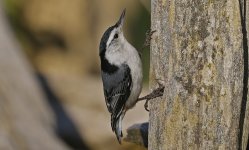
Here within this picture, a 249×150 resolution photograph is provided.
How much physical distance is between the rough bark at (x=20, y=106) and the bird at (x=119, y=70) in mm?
2027

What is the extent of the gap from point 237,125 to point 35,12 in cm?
969

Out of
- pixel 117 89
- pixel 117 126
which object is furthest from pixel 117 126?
pixel 117 89

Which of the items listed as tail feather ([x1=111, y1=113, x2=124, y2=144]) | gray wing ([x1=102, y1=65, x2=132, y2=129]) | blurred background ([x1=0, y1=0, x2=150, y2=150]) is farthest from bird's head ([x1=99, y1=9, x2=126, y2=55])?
blurred background ([x1=0, y1=0, x2=150, y2=150])

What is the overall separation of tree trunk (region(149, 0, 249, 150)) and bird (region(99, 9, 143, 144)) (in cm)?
158

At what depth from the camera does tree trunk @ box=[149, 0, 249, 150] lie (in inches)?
181

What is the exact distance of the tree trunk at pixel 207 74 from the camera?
4.59m

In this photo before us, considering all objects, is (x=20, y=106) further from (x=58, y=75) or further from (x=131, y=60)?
(x=131, y=60)

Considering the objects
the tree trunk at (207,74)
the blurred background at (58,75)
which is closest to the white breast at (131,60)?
the blurred background at (58,75)

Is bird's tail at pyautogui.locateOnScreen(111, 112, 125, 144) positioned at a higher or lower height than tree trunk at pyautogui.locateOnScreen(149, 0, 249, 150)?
lower

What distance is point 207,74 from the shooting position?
463cm

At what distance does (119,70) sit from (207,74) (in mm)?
1921

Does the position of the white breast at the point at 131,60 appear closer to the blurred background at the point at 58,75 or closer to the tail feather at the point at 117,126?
the tail feather at the point at 117,126

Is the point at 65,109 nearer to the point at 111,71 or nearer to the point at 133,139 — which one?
the point at 111,71

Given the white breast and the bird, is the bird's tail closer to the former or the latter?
the bird
